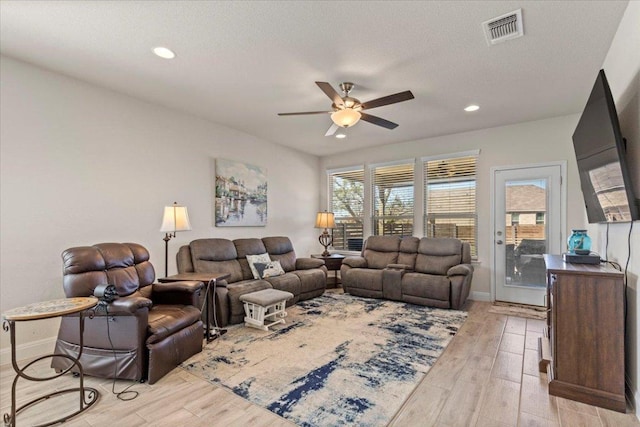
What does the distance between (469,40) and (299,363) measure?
298cm

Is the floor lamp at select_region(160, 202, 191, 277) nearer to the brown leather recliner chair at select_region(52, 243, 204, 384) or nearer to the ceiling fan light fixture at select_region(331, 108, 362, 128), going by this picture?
the brown leather recliner chair at select_region(52, 243, 204, 384)

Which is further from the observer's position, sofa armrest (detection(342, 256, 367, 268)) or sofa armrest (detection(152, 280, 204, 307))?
sofa armrest (detection(342, 256, 367, 268))

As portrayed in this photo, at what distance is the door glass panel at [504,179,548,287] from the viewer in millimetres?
4426

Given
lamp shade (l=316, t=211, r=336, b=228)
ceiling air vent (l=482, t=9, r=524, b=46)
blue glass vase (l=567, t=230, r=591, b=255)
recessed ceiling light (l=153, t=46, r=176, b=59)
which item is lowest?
blue glass vase (l=567, t=230, r=591, b=255)

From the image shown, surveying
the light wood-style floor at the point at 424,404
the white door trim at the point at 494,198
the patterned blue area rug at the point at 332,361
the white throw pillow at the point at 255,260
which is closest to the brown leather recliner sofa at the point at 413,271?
the patterned blue area rug at the point at 332,361

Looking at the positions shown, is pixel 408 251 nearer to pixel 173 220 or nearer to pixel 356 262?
pixel 356 262

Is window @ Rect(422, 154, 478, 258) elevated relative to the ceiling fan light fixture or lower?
lower

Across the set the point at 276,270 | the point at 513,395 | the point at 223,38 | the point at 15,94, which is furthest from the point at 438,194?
the point at 15,94

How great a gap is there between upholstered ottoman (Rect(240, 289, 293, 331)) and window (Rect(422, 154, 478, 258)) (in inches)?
119

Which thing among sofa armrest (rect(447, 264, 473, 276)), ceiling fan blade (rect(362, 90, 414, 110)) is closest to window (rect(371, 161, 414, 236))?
sofa armrest (rect(447, 264, 473, 276))

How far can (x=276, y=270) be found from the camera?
455cm

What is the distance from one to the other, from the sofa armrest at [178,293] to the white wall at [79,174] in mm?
941

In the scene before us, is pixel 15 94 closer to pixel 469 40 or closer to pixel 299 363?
pixel 299 363

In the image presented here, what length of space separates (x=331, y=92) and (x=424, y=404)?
2.56m
